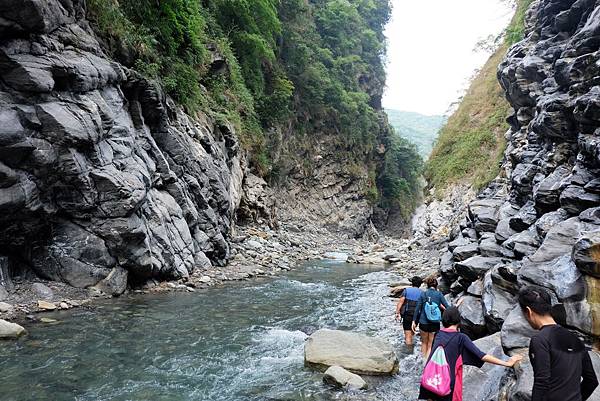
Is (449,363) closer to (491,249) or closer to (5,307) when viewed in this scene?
(491,249)

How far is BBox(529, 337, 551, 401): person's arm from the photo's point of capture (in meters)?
3.33

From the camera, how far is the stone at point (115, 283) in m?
11.2

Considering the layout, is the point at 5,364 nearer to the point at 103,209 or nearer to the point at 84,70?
the point at 103,209

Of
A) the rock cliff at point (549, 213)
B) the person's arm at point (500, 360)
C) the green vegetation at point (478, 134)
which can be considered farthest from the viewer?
the green vegetation at point (478, 134)

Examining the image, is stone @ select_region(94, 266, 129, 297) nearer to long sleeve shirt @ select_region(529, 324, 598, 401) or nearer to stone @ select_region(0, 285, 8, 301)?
stone @ select_region(0, 285, 8, 301)

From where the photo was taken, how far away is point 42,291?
10.1 meters

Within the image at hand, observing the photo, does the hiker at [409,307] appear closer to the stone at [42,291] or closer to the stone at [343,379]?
the stone at [343,379]

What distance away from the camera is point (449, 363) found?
4516mm

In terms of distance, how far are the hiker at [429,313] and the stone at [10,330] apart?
754cm

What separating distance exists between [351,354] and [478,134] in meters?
31.8

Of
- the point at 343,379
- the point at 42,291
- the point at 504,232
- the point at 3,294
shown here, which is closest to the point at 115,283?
the point at 42,291

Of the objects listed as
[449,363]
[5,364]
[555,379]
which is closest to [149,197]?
[5,364]

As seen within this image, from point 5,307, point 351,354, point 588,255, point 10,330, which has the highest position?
point 588,255

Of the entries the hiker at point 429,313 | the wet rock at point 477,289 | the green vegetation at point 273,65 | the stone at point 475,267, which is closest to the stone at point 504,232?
the stone at point 475,267
